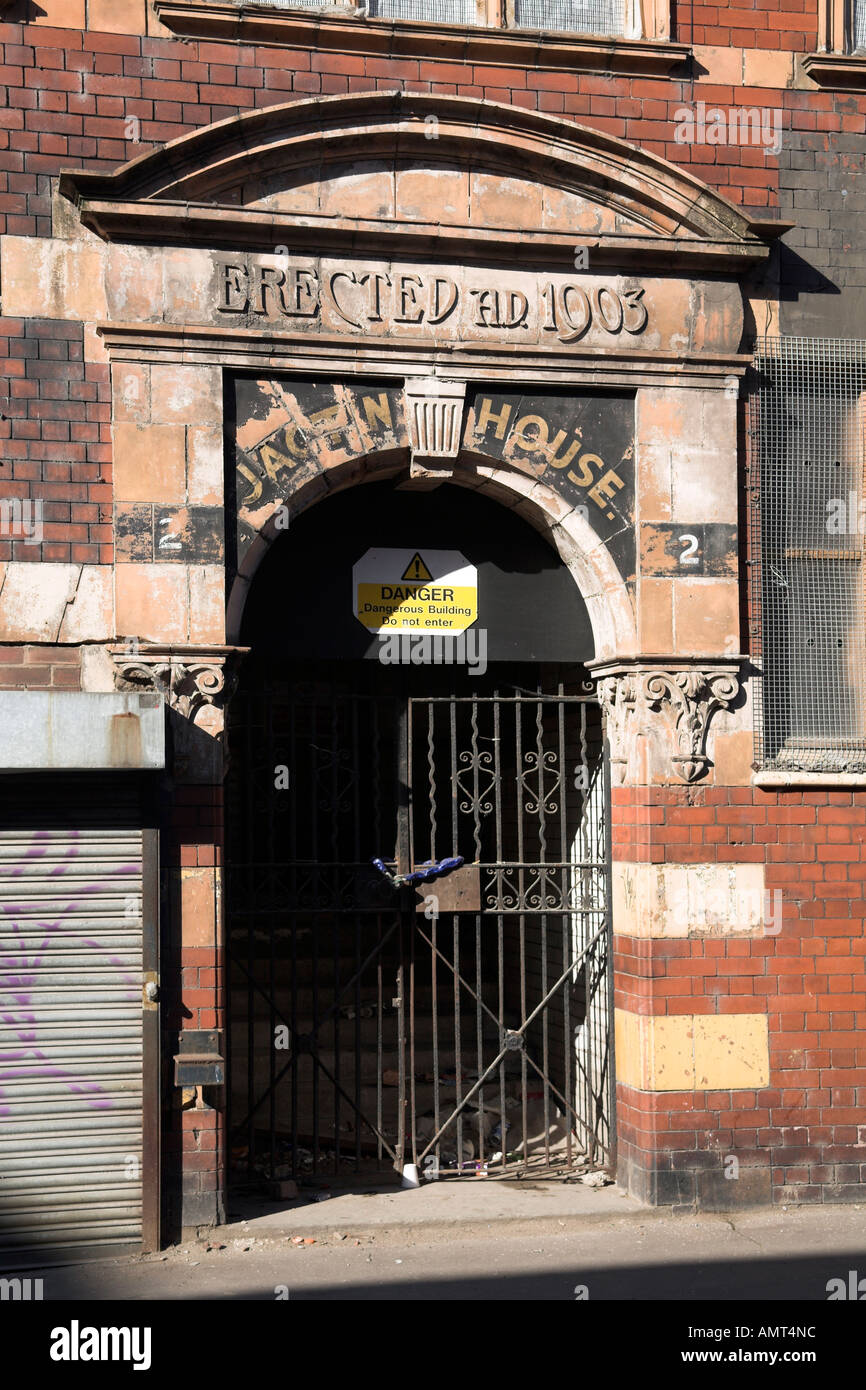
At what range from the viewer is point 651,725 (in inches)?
323

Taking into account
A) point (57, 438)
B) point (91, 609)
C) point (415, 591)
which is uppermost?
point (57, 438)

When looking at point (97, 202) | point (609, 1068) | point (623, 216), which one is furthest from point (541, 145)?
point (609, 1068)

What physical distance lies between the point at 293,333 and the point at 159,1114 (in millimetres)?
4349

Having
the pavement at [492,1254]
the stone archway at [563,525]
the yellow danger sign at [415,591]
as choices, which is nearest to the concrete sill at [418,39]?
the stone archway at [563,525]

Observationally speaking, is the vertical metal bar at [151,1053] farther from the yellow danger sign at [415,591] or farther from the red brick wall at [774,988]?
the red brick wall at [774,988]

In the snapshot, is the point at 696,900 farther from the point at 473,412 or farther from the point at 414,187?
the point at 414,187

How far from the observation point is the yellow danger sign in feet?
27.4

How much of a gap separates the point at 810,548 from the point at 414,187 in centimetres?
328

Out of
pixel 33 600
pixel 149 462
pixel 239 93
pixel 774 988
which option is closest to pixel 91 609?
pixel 33 600

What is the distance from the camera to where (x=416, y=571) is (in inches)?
332

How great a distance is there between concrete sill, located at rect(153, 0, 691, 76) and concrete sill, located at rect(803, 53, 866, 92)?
2.71 feet

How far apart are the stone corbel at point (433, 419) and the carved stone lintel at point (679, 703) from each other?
1677 millimetres

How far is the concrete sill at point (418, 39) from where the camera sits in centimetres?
789

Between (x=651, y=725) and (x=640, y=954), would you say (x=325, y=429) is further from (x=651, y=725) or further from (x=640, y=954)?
(x=640, y=954)
